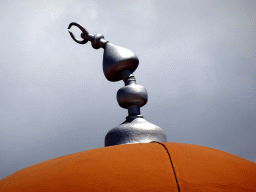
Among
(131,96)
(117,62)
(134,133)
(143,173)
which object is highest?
(117,62)

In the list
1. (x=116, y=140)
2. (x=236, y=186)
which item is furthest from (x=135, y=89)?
(x=236, y=186)

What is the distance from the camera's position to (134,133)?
3.13 meters

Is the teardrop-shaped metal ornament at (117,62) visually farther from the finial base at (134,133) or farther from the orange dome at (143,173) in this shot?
the orange dome at (143,173)

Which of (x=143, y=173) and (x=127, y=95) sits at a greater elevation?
(x=127, y=95)

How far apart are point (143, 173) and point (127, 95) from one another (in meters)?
1.70

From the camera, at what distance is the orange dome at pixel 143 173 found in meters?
1.88

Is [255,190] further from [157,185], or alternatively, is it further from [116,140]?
[116,140]

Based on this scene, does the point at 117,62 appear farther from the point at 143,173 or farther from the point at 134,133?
A: the point at 143,173

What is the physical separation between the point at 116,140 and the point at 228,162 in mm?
1448

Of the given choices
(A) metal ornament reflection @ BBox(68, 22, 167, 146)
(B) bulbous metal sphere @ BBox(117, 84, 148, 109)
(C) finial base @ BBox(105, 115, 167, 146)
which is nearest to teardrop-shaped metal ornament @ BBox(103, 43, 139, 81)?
(A) metal ornament reflection @ BBox(68, 22, 167, 146)

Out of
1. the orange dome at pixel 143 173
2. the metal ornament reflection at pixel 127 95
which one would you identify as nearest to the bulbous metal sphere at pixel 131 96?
the metal ornament reflection at pixel 127 95

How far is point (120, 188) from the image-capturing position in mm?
1857

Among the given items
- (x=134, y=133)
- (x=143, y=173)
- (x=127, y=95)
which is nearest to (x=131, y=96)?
(x=127, y=95)

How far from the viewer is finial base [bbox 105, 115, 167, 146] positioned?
312 cm
